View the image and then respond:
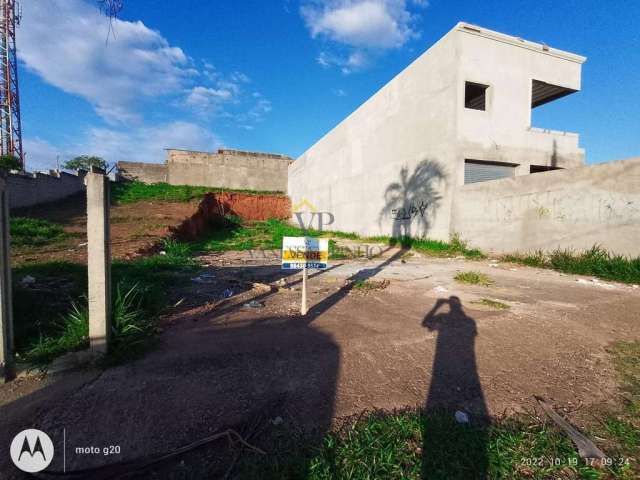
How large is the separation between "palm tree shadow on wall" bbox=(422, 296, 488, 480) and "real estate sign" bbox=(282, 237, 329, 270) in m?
1.63

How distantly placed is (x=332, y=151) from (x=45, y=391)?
16.2 meters

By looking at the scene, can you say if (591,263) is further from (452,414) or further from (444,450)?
(444,450)

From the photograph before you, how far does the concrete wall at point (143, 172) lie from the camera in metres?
24.9

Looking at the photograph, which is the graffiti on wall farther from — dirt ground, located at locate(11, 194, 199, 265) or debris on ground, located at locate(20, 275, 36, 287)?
debris on ground, located at locate(20, 275, 36, 287)

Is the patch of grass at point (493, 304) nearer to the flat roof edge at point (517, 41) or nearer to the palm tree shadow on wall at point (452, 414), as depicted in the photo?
the palm tree shadow on wall at point (452, 414)

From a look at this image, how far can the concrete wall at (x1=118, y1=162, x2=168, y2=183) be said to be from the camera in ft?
81.6

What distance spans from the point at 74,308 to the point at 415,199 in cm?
973

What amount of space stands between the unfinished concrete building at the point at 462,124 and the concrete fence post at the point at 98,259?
885cm

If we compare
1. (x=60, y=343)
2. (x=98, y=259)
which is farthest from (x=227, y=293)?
(x=98, y=259)

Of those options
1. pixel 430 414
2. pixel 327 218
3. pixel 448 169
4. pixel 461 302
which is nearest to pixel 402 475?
pixel 430 414

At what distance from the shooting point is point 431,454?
144 cm

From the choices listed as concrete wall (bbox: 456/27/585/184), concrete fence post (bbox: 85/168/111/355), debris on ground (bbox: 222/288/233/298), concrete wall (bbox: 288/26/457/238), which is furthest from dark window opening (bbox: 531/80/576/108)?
concrete fence post (bbox: 85/168/111/355)

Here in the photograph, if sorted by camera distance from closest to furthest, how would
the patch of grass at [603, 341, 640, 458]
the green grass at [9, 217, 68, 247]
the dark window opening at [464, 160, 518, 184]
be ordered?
the patch of grass at [603, 341, 640, 458] → the green grass at [9, 217, 68, 247] → the dark window opening at [464, 160, 518, 184]

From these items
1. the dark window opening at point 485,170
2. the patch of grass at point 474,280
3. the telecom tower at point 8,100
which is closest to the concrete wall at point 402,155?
the dark window opening at point 485,170
